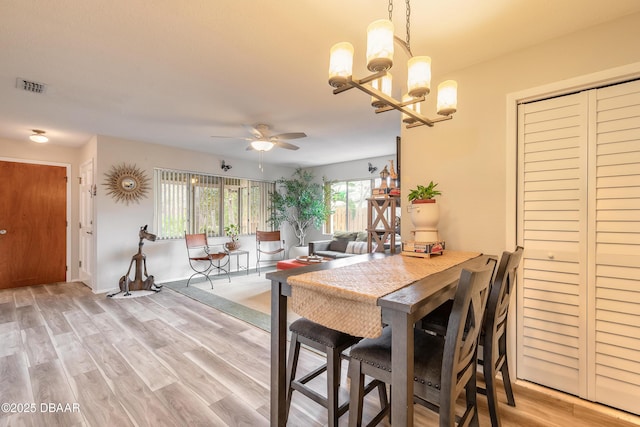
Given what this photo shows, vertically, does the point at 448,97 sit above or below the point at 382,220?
above

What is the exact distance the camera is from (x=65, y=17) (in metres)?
1.71

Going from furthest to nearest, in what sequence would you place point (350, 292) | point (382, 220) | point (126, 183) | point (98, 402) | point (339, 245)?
point (339, 245) → point (126, 183) → point (382, 220) → point (98, 402) → point (350, 292)

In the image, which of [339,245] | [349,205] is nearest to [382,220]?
[339,245]

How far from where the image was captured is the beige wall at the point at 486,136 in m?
1.79

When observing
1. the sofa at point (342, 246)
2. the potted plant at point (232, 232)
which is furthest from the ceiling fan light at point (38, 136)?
the sofa at point (342, 246)

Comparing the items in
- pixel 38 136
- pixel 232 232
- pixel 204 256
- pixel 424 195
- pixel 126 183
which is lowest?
pixel 204 256

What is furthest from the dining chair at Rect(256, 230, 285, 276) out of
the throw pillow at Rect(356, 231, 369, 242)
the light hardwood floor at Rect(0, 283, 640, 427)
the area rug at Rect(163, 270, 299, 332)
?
the light hardwood floor at Rect(0, 283, 640, 427)

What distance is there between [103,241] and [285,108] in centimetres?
347

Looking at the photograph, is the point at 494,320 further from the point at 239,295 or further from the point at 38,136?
the point at 38,136

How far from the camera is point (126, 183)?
4.51 meters

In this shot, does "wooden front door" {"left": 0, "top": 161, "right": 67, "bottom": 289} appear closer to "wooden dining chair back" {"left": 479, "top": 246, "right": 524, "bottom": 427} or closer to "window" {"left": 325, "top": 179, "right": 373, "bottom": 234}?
"window" {"left": 325, "top": 179, "right": 373, "bottom": 234}

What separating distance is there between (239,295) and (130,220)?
2.19 metres

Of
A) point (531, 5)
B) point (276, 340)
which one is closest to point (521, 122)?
point (531, 5)

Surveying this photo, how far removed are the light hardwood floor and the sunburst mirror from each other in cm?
177
